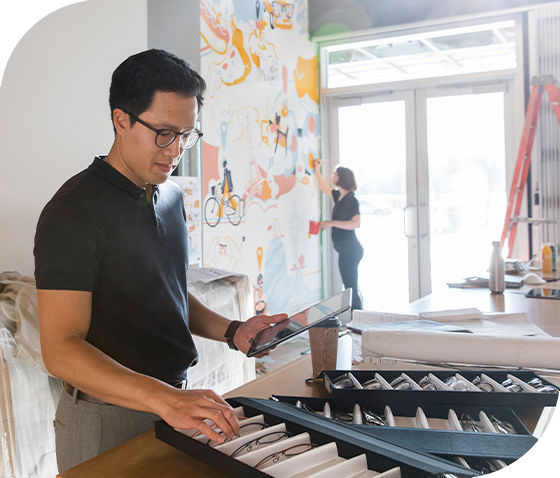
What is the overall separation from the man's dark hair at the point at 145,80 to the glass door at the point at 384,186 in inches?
181

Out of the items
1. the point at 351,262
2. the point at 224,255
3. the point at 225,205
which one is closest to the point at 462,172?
the point at 351,262

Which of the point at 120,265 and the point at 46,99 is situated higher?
the point at 46,99

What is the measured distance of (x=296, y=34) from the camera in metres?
5.21

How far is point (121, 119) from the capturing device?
1188mm

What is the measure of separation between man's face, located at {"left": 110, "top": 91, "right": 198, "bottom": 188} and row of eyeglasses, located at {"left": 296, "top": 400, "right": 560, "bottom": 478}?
25.1 inches

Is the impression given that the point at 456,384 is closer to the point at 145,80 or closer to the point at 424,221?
the point at 145,80

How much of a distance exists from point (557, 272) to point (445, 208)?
214cm

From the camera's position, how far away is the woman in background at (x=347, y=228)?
194 inches

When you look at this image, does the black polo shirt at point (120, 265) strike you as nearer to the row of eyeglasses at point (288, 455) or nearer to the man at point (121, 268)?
the man at point (121, 268)

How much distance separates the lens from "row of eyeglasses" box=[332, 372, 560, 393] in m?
1.03

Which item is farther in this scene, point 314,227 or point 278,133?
point 314,227

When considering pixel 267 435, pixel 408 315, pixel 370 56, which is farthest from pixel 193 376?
pixel 370 56

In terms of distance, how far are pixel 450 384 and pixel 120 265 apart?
2.55 ft

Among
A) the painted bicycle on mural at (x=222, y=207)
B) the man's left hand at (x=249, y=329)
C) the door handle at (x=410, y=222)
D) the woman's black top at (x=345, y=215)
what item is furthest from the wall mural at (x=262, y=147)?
the man's left hand at (x=249, y=329)
